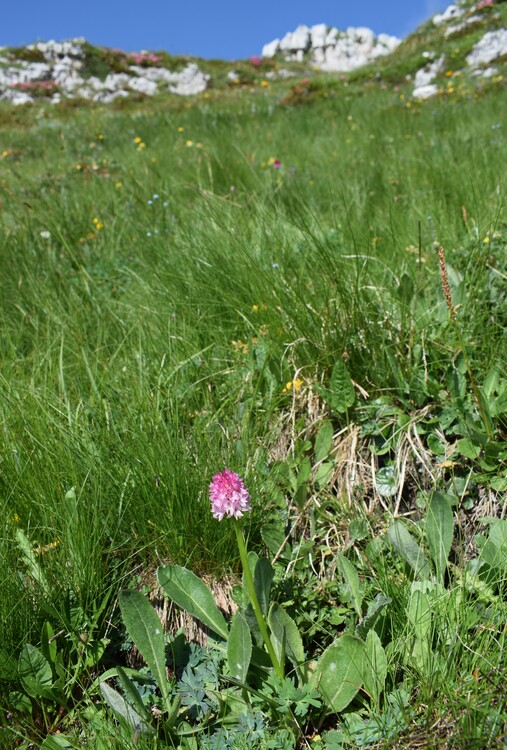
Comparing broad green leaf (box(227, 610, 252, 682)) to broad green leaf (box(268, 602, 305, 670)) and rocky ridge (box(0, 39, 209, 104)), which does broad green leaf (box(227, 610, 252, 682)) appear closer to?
broad green leaf (box(268, 602, 305, 670))

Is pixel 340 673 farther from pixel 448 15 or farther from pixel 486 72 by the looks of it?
pixel 448 15

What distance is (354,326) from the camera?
2.11 meters

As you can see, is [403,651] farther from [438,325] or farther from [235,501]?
[438,325]

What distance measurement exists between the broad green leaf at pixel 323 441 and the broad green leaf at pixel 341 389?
0.08 metres

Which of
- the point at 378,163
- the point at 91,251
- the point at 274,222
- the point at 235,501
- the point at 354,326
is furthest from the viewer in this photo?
the point at 378,163

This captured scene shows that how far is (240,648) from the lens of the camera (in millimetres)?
1290

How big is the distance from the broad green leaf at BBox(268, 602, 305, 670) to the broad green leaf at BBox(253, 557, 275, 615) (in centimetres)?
6

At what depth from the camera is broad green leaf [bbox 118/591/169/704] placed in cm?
136

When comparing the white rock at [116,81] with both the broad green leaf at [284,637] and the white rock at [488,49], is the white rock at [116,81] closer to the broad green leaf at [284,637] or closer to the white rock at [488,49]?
the white rock at [488,49]

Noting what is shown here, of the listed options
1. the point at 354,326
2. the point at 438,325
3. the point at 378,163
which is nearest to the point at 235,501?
the point at 354,326

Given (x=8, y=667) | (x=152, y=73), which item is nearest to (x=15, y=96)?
(x=152, y=73)

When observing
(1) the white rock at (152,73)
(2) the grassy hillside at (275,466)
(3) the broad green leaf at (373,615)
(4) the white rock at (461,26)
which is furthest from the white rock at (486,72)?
(1) the white rock at (152,73)

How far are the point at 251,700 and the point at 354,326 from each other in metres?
1.28

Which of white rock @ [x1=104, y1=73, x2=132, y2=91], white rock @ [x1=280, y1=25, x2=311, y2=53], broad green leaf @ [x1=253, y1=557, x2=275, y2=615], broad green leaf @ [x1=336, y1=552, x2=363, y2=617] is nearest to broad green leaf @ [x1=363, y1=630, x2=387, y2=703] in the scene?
broad green leaf @ [x1=336, y1=552, x2=363, y2=617]
